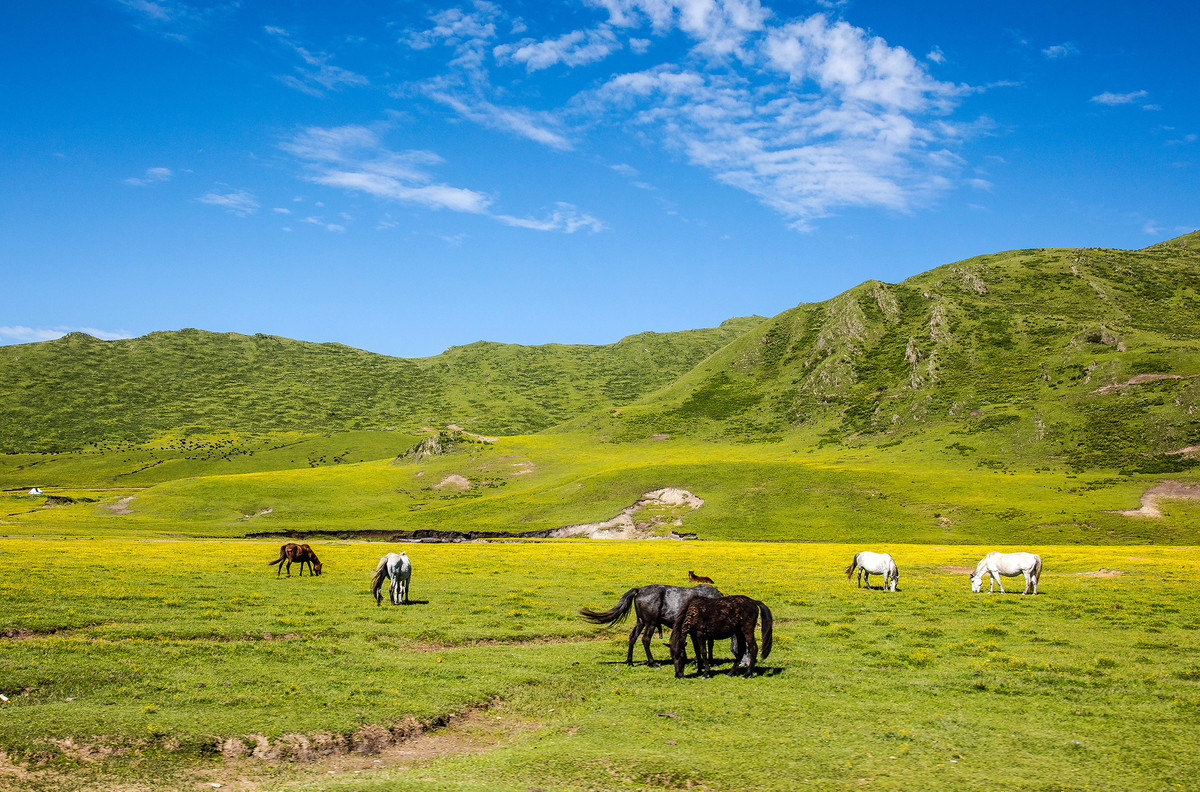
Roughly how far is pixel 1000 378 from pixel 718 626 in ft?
508

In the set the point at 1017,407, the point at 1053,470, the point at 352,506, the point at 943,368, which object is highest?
the point at 943,368

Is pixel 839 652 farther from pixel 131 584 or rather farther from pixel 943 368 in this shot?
pixel 943 368

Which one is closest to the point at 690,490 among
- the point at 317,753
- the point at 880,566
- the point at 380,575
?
the point at 880,566

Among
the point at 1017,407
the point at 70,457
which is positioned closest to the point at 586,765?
the point at 1017,407

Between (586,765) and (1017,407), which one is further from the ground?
(1017,407)

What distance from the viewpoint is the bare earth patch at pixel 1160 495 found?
83719 millimetres

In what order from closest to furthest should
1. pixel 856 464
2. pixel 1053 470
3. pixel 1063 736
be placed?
pixel 1063 736 < pixel 1053 470 < pixel 856 464

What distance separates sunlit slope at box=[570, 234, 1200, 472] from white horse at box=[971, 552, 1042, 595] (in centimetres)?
9143

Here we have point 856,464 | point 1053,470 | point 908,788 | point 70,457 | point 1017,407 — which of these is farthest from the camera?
point 70,457

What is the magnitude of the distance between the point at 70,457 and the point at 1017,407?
242 m

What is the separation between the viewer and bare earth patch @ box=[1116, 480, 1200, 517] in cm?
8372

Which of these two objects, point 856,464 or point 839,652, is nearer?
point 839,652

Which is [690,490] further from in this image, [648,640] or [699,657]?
[699,657]

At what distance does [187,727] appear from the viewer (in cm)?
1336
